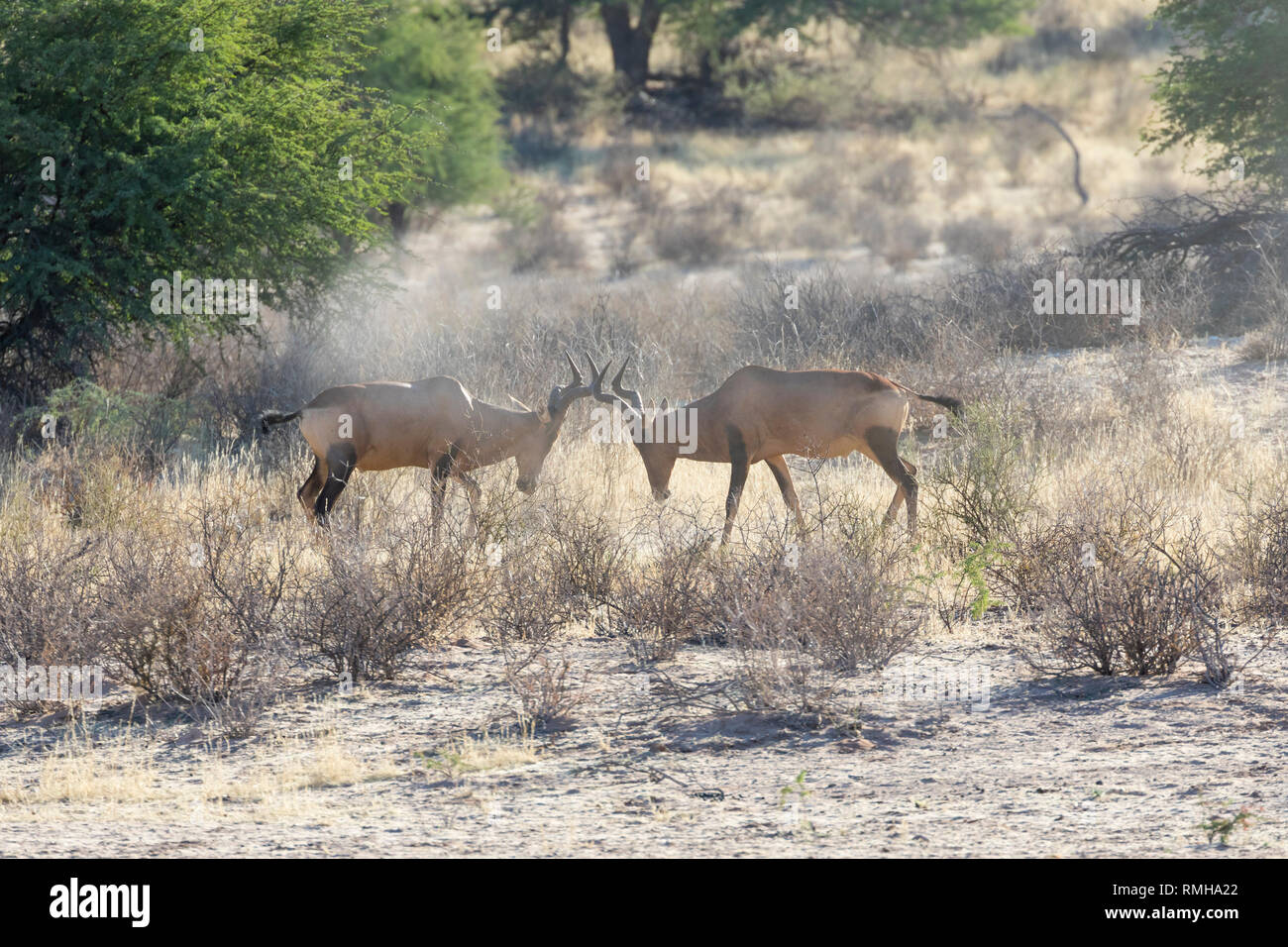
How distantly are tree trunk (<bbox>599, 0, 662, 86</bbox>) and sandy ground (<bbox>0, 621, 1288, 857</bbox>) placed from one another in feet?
116

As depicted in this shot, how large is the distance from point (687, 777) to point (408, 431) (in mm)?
4366

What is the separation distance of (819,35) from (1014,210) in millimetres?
18736

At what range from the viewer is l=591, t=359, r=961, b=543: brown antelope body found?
30.1 ft

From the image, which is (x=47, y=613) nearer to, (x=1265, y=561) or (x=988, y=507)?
(x=988, y=507)

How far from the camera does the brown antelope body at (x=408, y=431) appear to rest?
9281 mm

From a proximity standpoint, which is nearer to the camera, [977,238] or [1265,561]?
[1265,561]

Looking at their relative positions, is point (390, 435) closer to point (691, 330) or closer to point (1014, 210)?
point (691, 330)

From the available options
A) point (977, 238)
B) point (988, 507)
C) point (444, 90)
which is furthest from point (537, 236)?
point (988, 507)

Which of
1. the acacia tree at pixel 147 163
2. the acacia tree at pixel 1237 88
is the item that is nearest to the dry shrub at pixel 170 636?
the acacia tree at pixel 147 163

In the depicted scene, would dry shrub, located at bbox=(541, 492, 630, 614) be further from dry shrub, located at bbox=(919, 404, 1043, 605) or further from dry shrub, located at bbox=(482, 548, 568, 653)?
dry shrub, located at bbox=(919, 404, 1043, 605)

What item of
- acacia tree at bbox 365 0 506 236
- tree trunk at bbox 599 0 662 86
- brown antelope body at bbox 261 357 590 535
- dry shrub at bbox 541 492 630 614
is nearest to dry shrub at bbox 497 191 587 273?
acacia tree at bbox 365 0 506 236

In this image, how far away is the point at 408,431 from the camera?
30.7 feet

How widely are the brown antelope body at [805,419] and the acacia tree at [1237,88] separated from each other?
10.2 m
